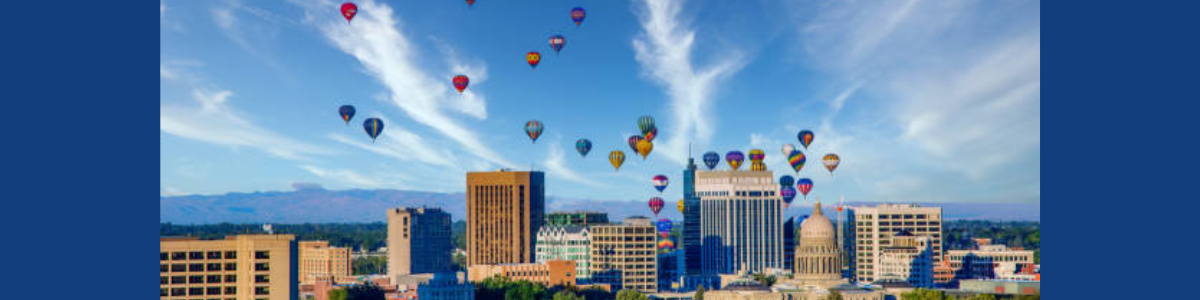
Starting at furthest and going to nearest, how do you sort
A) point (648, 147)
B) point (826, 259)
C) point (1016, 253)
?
point (1016, 253)
point (648, 147)
point (826, 259)

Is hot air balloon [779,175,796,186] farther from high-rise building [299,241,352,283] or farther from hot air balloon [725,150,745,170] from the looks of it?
high-rise building [299,241,352,283]

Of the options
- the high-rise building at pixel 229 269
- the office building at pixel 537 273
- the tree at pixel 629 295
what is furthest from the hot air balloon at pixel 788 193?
the high-rise building at pixel 229 269

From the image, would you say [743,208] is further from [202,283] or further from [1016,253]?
[202,283]

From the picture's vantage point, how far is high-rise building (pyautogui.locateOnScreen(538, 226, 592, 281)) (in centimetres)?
14538

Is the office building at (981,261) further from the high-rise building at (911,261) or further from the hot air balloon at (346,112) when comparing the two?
the hot air balloon at (346,112)

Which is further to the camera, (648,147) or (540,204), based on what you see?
(540,204)

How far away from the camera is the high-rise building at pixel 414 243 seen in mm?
188125

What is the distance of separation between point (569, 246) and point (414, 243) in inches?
1906

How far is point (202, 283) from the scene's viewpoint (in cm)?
8000

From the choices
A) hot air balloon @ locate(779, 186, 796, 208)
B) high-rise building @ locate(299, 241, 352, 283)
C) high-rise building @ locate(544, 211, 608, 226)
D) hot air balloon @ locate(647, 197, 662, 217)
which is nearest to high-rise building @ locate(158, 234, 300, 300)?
hot air balloon @ locate(647, 197, 662, 217)

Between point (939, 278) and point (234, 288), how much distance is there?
86657 mm

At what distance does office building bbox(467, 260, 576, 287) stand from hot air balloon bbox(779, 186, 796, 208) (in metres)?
50.9

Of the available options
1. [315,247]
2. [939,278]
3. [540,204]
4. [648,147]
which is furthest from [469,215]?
[939,278]

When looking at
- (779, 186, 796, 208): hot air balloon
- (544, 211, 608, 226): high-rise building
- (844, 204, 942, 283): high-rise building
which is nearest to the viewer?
(844, 204, 942, 283): high-rise building
